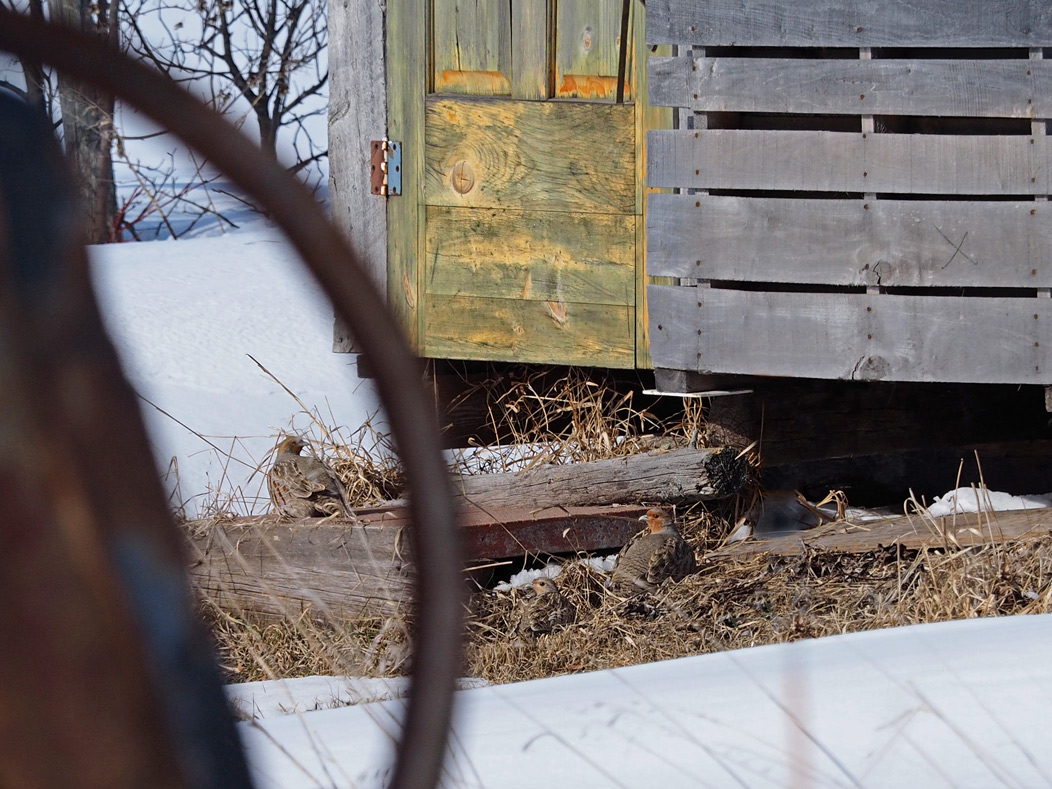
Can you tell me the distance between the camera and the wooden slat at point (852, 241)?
3.68 metres

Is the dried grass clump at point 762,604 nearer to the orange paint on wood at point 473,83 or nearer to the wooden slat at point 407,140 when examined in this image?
the wooden slat at point 407,140

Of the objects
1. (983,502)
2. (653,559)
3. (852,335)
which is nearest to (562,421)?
(653,559)

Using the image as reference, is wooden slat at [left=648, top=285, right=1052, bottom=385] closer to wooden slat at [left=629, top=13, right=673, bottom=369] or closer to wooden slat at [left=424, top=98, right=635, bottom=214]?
wooden slat at [left=629, top=13, right=673, bottom=369]

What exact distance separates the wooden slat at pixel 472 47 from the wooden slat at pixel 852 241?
97 cm

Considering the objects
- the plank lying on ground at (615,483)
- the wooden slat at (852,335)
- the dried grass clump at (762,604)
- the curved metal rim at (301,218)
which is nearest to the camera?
the curved metal rim at (301,218)

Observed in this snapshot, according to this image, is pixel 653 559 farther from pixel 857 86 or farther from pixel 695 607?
pixel 857 86

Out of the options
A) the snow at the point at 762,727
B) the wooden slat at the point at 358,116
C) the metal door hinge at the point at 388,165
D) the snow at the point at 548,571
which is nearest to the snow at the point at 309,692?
the snow at the point at 762,727

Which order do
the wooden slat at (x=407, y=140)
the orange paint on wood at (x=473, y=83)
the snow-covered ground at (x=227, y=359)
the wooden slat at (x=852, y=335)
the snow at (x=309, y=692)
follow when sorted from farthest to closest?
1. the snow-covered ground at (x=227, y=359)
2. the wooden slat at (x=407, y=140)
3. the orange paint on wood at (x=473, y=83)
4. the wooden slat at (x=852, y=335)
5. the snow at (x=309, y=692)

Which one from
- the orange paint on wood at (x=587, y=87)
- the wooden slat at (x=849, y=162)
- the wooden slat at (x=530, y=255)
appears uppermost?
the orange paint on wood at (x=587, y=87)

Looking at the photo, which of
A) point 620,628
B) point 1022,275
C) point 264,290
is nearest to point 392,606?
point 620,628

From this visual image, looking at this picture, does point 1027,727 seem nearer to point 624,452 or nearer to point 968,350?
point 968,350

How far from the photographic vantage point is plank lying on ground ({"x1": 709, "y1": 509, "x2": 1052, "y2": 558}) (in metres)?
3.77

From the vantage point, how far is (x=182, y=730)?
0.76 meters

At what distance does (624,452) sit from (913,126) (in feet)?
5.40
